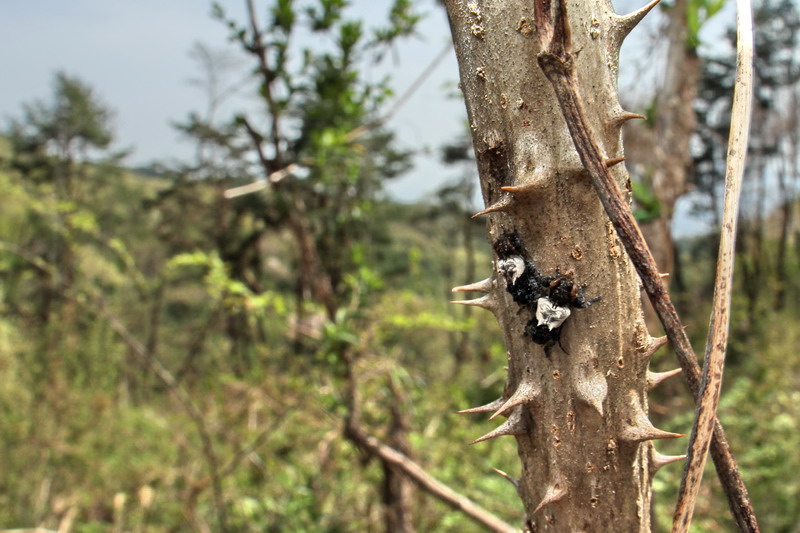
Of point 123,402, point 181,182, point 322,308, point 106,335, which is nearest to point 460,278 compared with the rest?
point 181,182

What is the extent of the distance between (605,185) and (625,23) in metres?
0.19

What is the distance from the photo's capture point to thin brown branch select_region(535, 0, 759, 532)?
Result: 0.50 metres

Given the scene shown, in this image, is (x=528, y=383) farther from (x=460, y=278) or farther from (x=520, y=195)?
(x=460, y=278)

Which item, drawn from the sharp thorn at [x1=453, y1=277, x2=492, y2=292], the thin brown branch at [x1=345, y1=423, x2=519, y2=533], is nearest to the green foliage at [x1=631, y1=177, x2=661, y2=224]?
the thin brown branch at [x1=345, y1=423, x2=519, y2=533]

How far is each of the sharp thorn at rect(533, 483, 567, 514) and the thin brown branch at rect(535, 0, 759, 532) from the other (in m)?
0.15

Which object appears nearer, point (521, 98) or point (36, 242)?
point (521, 98)

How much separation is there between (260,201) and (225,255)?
7.18 feet

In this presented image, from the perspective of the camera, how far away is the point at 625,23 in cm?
58

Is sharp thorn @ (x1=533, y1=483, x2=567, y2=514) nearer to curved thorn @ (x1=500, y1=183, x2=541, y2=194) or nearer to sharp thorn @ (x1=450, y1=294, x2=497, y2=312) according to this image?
sharp thorn @ (x1=450, y1=294, x2=497, y2=312)

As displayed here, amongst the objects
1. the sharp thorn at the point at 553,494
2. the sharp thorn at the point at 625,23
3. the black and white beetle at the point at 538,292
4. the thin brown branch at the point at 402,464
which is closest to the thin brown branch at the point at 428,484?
the thin brown branch at the point at 402,464

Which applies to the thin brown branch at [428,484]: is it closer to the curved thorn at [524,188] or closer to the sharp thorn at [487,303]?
the sharp thorn at [487,303]

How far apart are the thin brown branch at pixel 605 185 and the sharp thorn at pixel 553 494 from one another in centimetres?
15

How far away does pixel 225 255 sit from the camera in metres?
16.8

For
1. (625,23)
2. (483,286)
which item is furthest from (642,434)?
(625,23)
